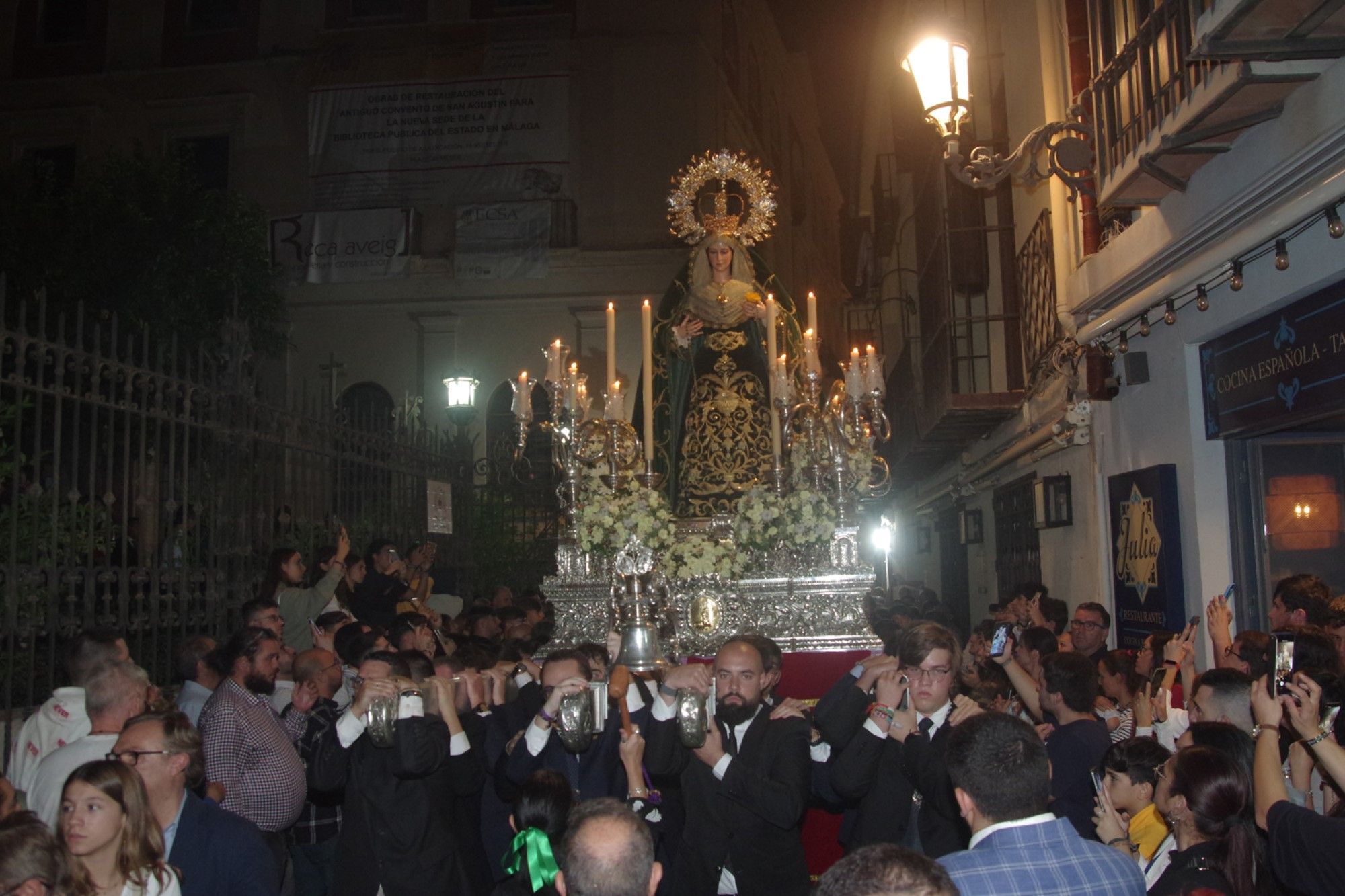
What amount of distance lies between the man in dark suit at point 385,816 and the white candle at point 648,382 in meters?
3.73

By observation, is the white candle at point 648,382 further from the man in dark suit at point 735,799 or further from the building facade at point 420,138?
the building facade at point 420,138

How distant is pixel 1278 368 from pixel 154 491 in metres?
6.66

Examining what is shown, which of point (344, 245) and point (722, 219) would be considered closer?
point (722, 219)

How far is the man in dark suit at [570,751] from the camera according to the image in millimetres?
4559

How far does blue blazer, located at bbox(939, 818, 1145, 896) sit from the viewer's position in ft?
9.15

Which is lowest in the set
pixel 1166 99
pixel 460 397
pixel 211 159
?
pixel 460 397

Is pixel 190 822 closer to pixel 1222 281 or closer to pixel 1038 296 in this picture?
pixel 1222 281

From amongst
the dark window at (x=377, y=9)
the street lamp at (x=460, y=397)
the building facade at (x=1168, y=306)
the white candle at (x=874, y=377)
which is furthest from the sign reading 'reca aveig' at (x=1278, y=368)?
the dark window at (x=377, y=9)

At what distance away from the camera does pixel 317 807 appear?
5664 millimetres

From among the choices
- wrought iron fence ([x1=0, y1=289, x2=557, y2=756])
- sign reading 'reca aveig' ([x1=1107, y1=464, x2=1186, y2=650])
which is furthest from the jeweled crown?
sign reading 'reca aveig' ([x1=1107, y1=464, x2=1186, y2=650])

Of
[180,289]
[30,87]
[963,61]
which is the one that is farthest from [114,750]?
[30,87]

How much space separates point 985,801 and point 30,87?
24.8 meters

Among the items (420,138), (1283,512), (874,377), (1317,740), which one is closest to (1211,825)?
(1317,740)

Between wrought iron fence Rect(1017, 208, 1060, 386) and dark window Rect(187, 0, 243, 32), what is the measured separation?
1719 cm
